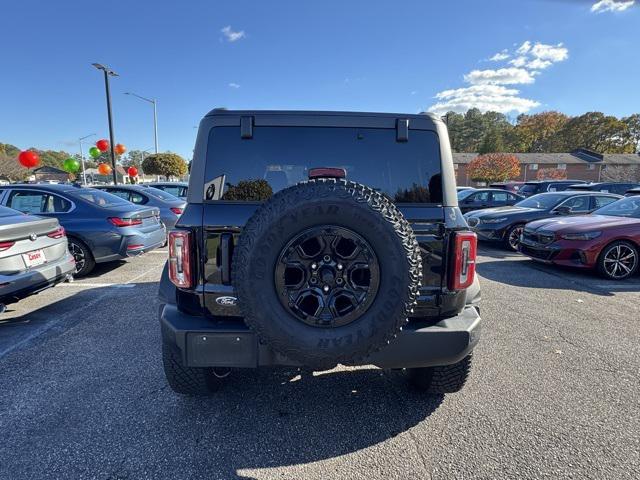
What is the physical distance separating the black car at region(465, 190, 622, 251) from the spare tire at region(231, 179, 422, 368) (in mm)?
7227

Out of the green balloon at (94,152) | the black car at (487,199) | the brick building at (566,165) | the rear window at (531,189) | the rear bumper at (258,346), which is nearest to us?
the rear bumper at (258,346)

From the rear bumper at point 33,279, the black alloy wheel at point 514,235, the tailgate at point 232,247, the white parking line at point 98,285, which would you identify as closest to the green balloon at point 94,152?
the white parking line at point 98,285

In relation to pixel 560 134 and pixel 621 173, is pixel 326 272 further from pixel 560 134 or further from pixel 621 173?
pixel 560 134

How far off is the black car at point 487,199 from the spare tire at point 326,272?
10804 mm

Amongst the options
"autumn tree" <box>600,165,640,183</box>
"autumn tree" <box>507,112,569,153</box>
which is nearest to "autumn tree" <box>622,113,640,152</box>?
"autumn tree" <box>507,112,569,153</box>

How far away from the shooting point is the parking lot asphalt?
1993 mm

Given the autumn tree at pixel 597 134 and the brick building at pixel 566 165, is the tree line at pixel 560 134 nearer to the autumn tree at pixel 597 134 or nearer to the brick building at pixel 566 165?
the autumn tree at pixel 597 134

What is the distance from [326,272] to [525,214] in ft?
27.5

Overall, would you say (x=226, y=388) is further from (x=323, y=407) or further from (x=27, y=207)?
(x=27, y=207)

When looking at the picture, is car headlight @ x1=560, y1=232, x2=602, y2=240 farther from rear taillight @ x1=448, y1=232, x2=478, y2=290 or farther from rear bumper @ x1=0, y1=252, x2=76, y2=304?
rear bumper @ x1=0, y1=252, x2=76, y2=304

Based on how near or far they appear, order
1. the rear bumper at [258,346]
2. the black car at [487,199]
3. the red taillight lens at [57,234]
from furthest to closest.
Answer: the black car at [487,199] → the red taillight lens at [57,234] → the rear bumper at [258,346]

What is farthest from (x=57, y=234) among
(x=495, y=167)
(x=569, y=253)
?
(x=495, y=167)

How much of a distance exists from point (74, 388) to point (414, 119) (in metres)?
3.23

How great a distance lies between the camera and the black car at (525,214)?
333 inches
